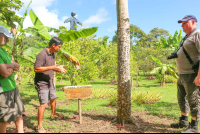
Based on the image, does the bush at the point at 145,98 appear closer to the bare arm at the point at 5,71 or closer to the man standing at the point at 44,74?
the man standing at the point at 44,74

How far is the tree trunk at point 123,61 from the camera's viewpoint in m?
3.93

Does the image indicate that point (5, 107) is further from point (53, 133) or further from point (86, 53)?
point (86, 53)

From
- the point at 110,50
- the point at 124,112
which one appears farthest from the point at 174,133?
the point at 110,50

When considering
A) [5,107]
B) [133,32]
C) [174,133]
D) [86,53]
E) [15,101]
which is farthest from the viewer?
[133,32]

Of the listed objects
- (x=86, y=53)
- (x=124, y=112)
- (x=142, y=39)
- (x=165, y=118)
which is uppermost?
(x=142, y=39)

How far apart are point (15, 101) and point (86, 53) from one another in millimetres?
9444

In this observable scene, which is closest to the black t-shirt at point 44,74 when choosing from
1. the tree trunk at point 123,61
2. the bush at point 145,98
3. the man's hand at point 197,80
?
the tree trunk at point 123,61

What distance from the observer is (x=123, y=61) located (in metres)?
3.93

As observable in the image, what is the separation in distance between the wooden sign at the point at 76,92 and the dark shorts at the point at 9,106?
120 cm

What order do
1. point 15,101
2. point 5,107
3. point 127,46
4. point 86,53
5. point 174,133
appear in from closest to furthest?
1. point 5,107
2. point 15,101
3. point 174,133
4. point 127,46
5. point 86,53


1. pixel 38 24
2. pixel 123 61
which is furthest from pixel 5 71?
pixel 38 24

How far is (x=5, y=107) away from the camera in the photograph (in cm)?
258

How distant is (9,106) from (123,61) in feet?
8.50

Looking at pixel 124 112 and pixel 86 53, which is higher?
pixel 86 53
